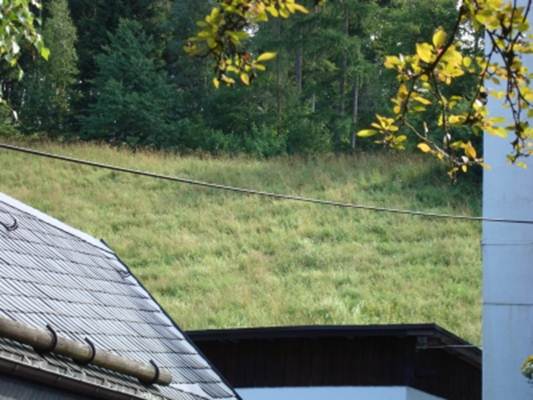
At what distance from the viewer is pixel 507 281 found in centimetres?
1597

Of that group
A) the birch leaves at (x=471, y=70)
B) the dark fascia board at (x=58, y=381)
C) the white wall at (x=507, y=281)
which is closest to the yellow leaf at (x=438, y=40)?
the birch leaves at (x=471, y=70)

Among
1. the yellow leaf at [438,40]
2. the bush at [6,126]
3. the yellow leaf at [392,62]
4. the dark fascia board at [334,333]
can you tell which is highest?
the yellow leaf at [438,40]

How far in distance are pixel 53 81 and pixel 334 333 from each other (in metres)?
42.1

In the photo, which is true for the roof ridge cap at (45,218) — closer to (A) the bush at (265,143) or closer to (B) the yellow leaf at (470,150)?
(B) the yellow leaf at (470,150)

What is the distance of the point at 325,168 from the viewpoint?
4431 cm

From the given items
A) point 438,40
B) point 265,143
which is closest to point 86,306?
point 438,40

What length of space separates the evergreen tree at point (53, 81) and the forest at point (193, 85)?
2.2 inches

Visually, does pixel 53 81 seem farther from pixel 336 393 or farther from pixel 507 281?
pixel 507 281

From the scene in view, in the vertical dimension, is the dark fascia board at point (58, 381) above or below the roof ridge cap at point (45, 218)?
below

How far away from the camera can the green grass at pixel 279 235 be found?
94.9 feet

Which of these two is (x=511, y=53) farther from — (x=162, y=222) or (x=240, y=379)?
(x=162, y=222)

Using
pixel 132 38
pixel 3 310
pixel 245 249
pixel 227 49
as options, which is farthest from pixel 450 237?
pixel 227 49

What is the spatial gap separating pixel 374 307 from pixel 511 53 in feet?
80.4

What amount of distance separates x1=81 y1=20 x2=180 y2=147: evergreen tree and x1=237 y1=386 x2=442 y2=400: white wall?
119ft
